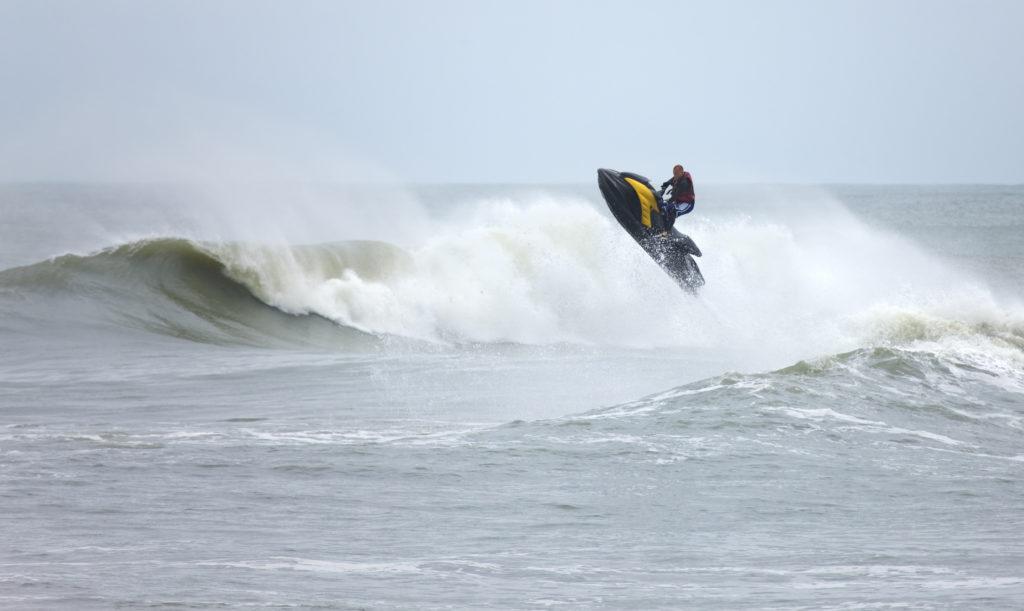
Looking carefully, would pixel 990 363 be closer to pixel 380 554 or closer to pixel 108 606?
pixel 380 554

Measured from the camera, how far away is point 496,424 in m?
12.8

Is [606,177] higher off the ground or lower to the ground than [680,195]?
higher

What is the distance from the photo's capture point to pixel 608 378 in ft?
54.1

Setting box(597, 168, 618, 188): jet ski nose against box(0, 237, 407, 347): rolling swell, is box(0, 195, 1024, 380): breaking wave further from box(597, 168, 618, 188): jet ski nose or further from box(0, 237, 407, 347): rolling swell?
box(597, 168, 618, 188): jet ski nose

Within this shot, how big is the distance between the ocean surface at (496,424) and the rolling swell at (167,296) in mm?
71

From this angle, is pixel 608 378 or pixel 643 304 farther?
pixel 643 304

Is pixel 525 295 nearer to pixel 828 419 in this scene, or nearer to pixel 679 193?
pixel 679 193

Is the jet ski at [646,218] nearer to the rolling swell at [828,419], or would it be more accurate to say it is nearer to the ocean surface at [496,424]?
the ocean surface at [496,424]

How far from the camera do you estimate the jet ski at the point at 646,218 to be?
1631 cm

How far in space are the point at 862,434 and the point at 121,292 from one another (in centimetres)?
1409

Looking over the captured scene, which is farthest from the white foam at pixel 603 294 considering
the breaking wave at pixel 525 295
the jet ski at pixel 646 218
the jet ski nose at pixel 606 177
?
the jet ski nose at pixel 606 177

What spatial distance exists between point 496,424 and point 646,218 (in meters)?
4.82

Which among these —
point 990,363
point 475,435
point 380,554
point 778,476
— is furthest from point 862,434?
point 380,554

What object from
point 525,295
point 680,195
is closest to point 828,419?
point 680,195
